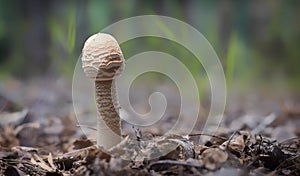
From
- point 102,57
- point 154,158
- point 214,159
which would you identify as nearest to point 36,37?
point 102,57

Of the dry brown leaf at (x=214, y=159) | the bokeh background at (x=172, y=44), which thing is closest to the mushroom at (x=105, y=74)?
the dry brown leaf at (x=214, y=159)

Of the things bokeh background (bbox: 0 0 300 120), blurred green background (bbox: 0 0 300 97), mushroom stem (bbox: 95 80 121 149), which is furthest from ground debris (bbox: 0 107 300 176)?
blurred green background (bbox: 0 0 300 97)

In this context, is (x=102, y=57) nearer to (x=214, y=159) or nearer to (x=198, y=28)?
(x=214, y=159)

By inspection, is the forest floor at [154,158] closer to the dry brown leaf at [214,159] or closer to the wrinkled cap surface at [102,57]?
the dry brown leaf at [214,159]

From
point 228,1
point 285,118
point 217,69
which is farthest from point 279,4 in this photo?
point 285,118

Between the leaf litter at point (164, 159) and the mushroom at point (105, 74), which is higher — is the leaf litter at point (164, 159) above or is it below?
below

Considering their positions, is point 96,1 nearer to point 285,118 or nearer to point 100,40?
point 285,118

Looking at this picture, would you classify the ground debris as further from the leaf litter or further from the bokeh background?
the bokeh background
